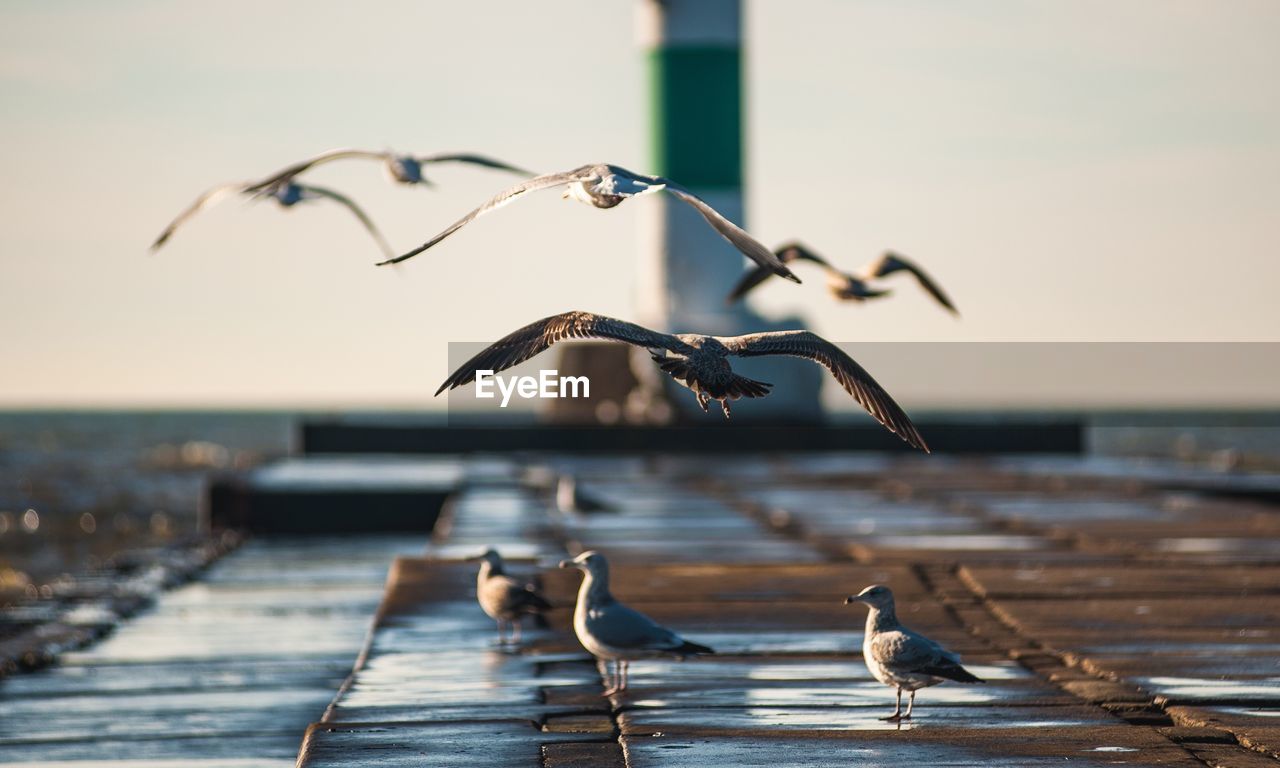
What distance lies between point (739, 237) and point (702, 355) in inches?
28.8

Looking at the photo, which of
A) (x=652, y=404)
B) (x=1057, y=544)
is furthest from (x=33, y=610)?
(x=652, y=404)

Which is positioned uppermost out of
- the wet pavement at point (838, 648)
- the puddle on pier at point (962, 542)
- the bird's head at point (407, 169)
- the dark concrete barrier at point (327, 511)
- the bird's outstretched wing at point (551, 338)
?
the bird's head at point (407, 169)

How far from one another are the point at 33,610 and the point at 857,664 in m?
8.86

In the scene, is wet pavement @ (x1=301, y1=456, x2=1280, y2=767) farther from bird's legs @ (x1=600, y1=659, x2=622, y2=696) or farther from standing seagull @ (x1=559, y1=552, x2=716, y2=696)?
standing seagull @ (x1=559, y1=552, x2=716, y2=696)

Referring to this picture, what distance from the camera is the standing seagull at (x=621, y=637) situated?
28.3 ft

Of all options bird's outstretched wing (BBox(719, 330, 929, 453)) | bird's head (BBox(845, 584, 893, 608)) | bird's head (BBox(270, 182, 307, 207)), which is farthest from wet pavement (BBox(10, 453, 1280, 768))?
bird's head (BBox(270, 182, 307, 207))

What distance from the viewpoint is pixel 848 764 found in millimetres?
6992

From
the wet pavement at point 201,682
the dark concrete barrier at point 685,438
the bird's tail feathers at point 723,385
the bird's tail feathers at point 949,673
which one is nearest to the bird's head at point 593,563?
the bird's tail feathers at point 723,385

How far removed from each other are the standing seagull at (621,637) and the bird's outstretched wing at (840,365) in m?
1.35

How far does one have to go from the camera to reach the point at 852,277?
13203 millimetres

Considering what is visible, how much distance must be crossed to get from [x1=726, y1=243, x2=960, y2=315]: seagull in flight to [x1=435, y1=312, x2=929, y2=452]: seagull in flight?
11.5 ft

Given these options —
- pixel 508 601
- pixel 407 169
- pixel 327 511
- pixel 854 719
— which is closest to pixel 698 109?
pixel 327 511

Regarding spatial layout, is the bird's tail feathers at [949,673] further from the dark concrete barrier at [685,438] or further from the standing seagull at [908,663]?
the dark concrete barrier at [685,438]

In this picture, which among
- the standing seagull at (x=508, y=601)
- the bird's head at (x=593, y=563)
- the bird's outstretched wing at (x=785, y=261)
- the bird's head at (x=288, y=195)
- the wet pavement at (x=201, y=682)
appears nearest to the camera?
the bird's head at (x=593, y=563)
